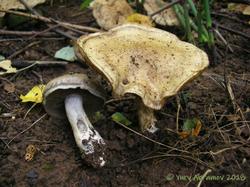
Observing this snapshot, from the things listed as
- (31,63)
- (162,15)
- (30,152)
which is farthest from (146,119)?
(162,15)

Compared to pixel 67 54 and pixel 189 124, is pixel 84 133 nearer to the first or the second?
pixel 189 124

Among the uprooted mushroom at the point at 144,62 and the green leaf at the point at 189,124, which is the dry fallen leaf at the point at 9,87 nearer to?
the uprooted mushroom at the point at 144,62

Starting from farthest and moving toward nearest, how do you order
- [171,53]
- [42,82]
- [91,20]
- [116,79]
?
[91,20] < [42,82] < [171,53] < [116,79]

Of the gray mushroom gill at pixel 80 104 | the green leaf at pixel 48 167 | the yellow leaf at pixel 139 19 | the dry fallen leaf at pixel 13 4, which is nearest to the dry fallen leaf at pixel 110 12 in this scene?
the yellow leaf at pixel 139 19

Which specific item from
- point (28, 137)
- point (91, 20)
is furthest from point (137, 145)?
point (91, 20)

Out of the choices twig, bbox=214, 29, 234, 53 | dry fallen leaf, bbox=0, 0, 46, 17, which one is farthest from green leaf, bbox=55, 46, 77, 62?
twig, bbox=214, 29, 234, 53

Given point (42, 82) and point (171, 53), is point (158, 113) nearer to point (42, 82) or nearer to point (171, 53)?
point (171, 53)
